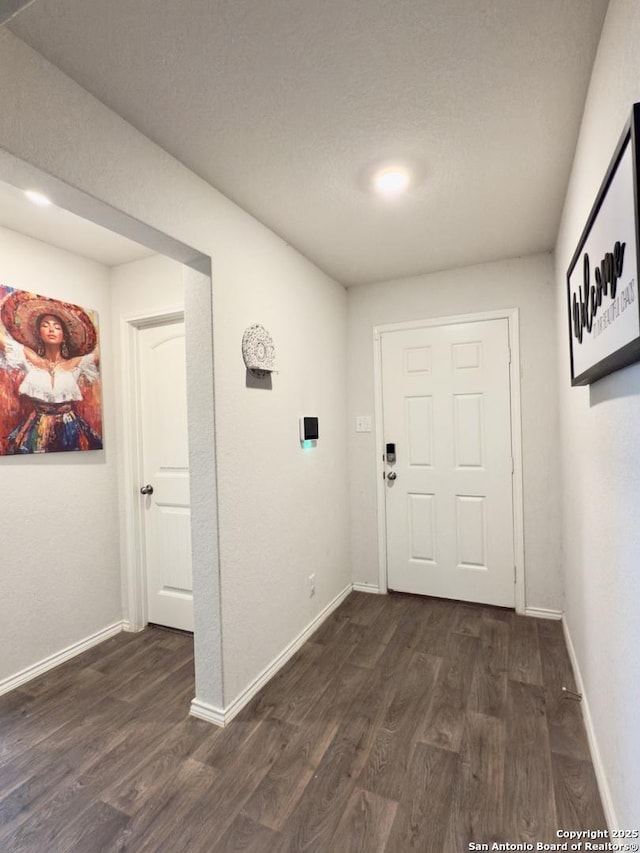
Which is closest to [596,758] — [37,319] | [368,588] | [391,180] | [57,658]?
[368,588]

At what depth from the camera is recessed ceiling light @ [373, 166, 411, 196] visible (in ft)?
5.99

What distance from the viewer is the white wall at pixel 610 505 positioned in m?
1.02

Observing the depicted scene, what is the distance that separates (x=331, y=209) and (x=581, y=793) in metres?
2.61

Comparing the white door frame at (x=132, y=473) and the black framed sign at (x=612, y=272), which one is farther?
the white door frame at (x=132, y=473)

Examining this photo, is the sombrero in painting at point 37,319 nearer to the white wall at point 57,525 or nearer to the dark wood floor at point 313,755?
the white wall at point 57,525

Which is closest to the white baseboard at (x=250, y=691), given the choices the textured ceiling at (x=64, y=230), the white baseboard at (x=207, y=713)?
the white baseboard at (x=207, y=713)

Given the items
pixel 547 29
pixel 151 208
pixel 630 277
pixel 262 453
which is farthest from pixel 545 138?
pixel 262 453

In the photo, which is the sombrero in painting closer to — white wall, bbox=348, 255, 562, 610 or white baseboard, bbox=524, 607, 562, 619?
white wall, bbox=348, 255, 562, 610

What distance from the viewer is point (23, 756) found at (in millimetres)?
1688

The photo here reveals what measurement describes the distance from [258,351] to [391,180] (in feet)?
3.28

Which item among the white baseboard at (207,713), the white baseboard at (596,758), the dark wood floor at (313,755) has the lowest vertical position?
the dark wood floor at (313,755)

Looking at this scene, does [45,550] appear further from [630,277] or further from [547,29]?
[547,29]

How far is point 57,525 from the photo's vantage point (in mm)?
2400

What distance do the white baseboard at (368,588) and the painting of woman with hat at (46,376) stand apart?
2.17 m
